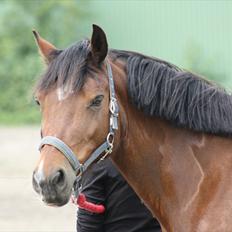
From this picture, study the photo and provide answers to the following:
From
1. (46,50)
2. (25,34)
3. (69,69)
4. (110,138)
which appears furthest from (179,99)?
(25,34)

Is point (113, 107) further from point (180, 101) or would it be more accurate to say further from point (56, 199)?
point (56, 199)

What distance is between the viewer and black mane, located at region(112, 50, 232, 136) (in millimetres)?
3195

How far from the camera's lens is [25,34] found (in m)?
14.7

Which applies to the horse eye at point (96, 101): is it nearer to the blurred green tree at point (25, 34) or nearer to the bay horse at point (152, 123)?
the bay horse at point (152, 123)

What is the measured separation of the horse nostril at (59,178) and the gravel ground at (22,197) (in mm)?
3878

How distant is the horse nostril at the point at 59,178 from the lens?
112 inches

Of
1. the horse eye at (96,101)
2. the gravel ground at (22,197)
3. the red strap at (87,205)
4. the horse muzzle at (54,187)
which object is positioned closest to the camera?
the horse muzzle at (54,187)

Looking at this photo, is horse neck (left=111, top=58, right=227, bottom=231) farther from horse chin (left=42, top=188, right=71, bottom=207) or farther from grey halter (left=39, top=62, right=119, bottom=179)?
horse chin (left=42, top=188, right=71, bottom=207)

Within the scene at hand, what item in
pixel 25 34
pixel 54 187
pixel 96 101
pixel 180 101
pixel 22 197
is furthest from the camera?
pixel 25 34

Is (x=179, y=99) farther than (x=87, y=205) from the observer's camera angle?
No

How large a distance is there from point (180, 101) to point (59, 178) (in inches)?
27.4

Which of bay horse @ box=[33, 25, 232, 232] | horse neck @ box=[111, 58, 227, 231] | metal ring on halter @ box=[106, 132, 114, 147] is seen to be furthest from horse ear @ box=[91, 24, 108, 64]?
metal ring on halter @ box=[106, 132, 114, 147]

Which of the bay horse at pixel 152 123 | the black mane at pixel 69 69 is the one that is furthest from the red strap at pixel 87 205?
the black mane at pixel 69 69

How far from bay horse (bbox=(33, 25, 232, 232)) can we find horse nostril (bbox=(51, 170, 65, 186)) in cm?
12
